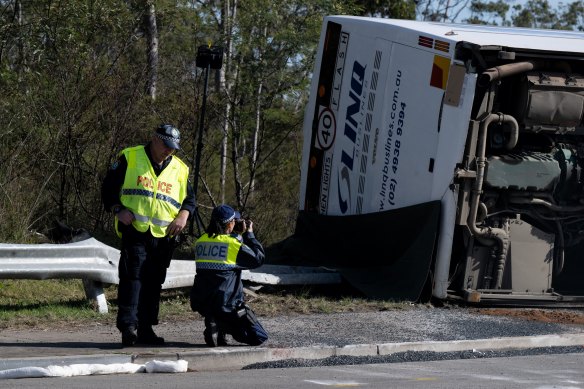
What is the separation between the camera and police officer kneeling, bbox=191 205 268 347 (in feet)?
28.5

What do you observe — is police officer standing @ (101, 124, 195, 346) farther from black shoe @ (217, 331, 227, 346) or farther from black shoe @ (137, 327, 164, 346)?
black shoe @ (217, 331, 227, 346)

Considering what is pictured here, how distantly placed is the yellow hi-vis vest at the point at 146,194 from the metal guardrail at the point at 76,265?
1534 millimetres

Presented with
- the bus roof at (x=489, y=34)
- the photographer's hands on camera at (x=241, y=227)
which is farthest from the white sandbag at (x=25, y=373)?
the bus roof at (x=489, y=34)

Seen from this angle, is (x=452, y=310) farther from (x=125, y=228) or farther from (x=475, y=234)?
(x=125, y=228)

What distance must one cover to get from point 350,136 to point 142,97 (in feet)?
14.1

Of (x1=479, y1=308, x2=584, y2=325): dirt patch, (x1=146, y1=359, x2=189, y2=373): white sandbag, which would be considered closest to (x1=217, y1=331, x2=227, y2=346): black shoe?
(x1=146, y1=359, x2=189, y2=373): white sandbag

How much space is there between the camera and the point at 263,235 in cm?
1659

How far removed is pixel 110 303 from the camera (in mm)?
10719

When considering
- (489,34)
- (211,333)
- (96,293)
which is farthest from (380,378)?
(489,34)

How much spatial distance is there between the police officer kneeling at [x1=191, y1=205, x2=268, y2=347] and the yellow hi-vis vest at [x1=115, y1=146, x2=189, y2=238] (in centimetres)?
39

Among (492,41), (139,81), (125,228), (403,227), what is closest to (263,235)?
(139,81)

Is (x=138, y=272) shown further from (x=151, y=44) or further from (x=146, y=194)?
(x=151, y=44)

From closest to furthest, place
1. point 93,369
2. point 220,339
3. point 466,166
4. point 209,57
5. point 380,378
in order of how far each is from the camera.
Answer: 1. point 93,369
2. point 380,378
3. point 220,339
4. point 466,166
5. point 209,57

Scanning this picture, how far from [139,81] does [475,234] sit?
20.7ft
